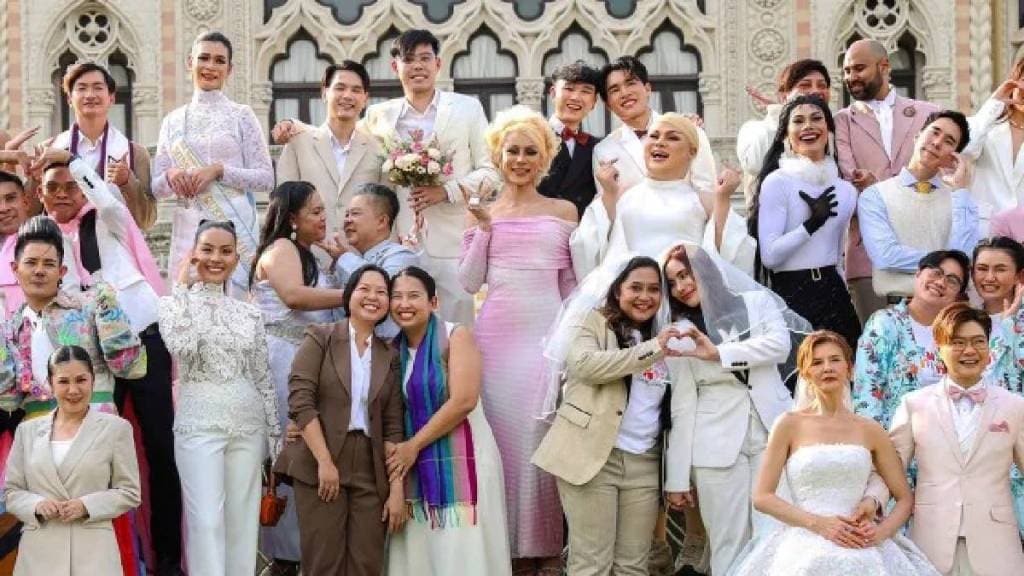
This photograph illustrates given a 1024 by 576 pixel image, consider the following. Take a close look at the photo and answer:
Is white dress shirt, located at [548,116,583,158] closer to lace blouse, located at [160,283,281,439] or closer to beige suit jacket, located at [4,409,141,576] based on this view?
lace blouse, located at [160,283,281,439]

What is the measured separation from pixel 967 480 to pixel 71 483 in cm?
435

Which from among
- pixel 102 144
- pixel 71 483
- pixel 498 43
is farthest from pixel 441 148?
pixel 498 43

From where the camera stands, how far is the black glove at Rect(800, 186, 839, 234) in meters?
12.2

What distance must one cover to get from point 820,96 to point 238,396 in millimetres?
3924

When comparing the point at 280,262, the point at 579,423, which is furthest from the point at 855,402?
the point at 280,262

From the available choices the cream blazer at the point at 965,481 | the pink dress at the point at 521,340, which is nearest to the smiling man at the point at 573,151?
the pink dress at the point at 521,340

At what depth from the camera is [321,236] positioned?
1209 cm

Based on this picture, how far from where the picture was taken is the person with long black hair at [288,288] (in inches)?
466

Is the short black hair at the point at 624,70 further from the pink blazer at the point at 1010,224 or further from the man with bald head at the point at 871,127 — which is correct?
the pink blazer at the point at 1010,224

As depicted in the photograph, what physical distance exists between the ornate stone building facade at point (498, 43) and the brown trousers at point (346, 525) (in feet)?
54.3

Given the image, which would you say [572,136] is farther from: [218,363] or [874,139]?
[218,363]

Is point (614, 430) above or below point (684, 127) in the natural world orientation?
below

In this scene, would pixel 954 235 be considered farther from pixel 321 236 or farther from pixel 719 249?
pixel 321 236

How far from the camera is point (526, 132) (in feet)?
38.8
